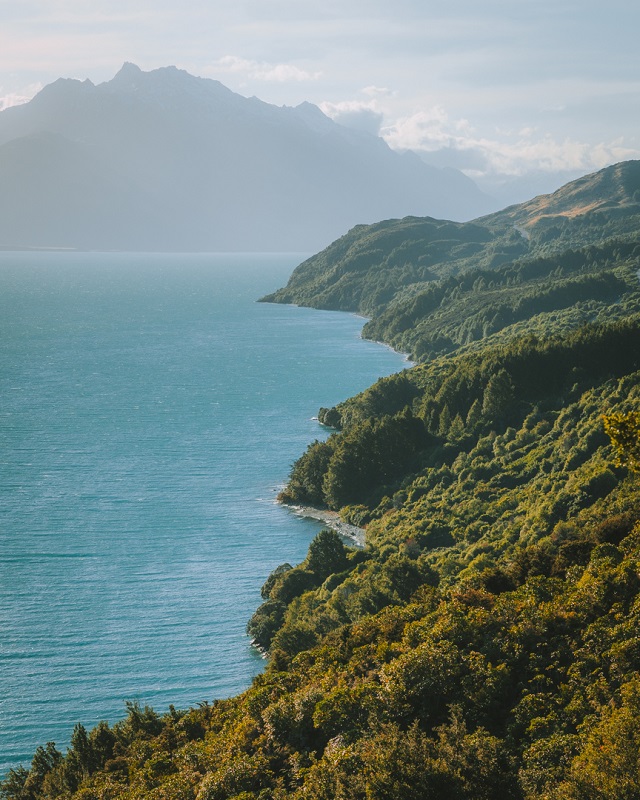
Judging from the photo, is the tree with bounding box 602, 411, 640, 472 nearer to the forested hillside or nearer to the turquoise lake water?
the forested hillside

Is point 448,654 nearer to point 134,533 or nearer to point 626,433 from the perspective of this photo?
point 626,433

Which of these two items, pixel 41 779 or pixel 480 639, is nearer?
pixel 480 639

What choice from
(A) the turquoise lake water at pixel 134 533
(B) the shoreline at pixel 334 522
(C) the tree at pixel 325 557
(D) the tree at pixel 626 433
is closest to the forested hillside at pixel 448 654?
(D) the tree at pixel 626 433

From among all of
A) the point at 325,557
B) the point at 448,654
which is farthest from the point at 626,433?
the point at 325,557

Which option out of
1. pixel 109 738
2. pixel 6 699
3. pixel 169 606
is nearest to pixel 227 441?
pixel 169 606

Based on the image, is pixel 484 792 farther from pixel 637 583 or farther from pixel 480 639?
pixel 637 583

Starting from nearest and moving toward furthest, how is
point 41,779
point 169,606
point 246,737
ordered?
point 246,737 < point 41,779 < point 169,606

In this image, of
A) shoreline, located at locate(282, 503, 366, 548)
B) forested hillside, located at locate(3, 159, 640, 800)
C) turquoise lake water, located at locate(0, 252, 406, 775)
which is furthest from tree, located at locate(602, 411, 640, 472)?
shoreline, located at locate(282, 503, 366, 548)

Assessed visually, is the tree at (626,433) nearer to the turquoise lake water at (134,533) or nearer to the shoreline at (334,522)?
the turquoise lake water at (134,533)
